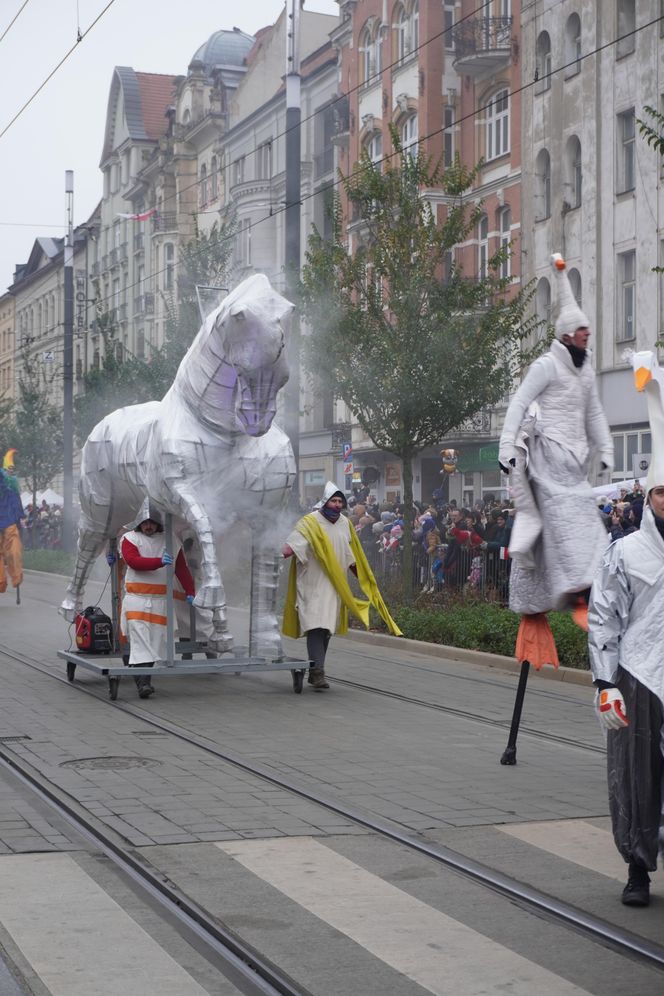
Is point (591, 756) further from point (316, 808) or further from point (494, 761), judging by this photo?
point (316, 808)

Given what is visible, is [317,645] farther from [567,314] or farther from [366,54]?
[366,54]

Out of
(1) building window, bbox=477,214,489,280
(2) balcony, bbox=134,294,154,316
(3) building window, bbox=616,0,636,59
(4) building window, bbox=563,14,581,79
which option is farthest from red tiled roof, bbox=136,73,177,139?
(3) building window, bbox=616,0,636,59

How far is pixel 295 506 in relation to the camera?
2092cm

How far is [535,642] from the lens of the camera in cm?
942

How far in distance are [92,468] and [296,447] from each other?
7.25 m

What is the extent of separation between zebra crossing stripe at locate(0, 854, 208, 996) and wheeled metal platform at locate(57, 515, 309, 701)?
5.80 meters

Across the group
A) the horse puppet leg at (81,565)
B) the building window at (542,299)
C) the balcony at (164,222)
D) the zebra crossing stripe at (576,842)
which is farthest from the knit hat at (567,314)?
the balcony at (164,222)

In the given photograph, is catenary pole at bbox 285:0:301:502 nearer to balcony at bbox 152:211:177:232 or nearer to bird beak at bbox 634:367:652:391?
bird beak at bbox 634:367:652:391

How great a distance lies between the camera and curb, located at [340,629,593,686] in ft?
46.8

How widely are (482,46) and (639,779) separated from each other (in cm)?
3414

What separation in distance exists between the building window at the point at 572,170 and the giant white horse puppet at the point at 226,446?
21.1 metres

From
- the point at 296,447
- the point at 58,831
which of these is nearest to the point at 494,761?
the point at 58,831

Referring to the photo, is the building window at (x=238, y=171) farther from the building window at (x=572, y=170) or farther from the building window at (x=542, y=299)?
the building window at (x=572, y=170)

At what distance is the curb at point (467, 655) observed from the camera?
561 inches
